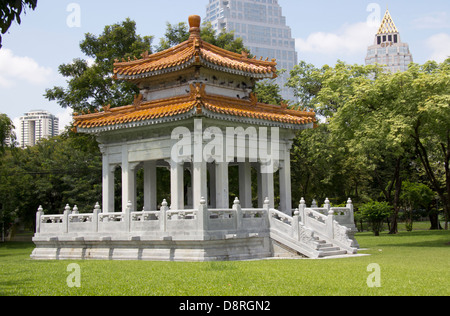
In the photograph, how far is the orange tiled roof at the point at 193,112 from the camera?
22.6 metres

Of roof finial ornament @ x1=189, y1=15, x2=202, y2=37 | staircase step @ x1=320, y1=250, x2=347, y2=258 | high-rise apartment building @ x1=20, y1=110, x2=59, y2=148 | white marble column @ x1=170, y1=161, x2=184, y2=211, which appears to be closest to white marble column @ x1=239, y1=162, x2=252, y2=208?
white marble column @ x1=170, y1=161, x2=184, y2=211

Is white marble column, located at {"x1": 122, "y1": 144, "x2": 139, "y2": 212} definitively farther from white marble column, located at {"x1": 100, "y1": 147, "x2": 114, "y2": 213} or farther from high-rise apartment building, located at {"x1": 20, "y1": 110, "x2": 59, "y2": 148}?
high-rise apartment building, located at {"x1": 20, "y1": 110, "x2": 59, "y2": 148}

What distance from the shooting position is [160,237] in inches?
840

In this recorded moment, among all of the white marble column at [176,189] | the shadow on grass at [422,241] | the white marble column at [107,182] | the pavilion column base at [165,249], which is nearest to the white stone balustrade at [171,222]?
the pavilion column base at [165,249]

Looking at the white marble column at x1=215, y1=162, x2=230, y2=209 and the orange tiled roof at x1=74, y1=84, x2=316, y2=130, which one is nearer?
the orange tiled roof at x1=74, y1=84, x2=316, y2=130

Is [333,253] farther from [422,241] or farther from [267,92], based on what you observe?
[267,92]

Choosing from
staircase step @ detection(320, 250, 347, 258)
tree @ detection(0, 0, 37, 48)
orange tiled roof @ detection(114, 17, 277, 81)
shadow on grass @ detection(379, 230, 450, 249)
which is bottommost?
shadow on grass @ detection(379, 230, 450, 249)

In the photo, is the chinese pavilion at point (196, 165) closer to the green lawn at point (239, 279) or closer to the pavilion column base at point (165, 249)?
the pavilion column base at point (165, 249)

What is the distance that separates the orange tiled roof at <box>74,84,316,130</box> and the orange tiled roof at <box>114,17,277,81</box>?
3.95 ft

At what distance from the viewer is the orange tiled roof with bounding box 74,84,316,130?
22.6 meters

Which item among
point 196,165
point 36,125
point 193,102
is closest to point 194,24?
point 193,102

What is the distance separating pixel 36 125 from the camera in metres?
120
